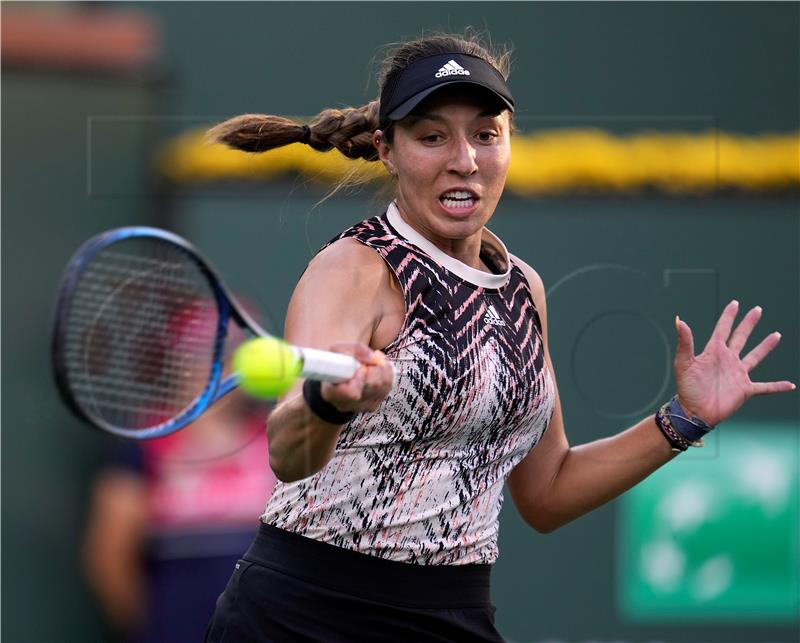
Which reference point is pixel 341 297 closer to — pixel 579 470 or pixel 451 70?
pixel 451 70

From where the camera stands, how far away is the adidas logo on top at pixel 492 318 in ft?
8.10

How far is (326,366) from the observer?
6.48 feet

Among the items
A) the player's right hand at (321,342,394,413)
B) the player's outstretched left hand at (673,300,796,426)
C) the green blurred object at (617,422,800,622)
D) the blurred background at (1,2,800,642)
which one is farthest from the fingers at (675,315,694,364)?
the green blurred object at (617,422,800,622)

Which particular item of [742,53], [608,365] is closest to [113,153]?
[608,365]

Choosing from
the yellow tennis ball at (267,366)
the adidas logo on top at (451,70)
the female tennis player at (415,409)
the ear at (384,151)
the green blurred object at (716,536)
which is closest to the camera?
the yellow tennis ball at (267,366)

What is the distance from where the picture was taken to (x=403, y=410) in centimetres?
231

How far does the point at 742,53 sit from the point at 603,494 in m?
2.79

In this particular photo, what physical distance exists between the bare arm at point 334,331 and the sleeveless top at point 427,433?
0.11 ft

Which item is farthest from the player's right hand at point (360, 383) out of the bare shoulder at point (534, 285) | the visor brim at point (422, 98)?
the bare shoulder at point (534, 285)

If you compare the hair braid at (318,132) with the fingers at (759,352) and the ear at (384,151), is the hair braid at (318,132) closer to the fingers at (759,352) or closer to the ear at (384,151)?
the ear at (384,151)

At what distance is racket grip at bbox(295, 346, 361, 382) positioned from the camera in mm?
1959

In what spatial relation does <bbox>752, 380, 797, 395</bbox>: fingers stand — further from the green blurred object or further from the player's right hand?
the green blurred object

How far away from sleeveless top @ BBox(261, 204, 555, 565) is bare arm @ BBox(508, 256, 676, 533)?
35 centimetres

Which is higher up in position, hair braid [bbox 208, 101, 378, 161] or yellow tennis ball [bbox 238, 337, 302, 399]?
hair braid [bbox 208, 101, 378, 161]
